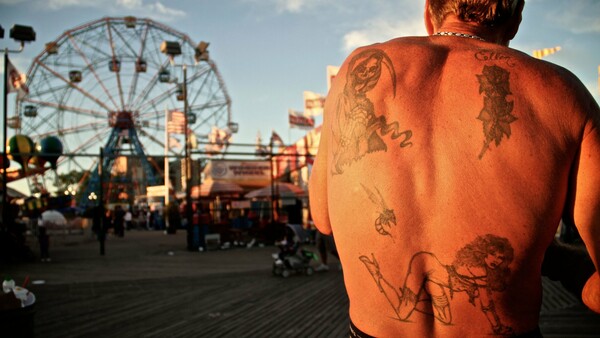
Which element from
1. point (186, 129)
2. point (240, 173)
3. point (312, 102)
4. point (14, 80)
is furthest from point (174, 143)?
point (14, 80)

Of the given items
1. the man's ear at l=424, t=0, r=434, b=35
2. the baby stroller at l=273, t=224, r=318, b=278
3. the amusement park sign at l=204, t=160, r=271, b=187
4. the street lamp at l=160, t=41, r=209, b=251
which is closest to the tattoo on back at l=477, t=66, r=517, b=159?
the man's ear at l=424, t=0, r=434, b=35

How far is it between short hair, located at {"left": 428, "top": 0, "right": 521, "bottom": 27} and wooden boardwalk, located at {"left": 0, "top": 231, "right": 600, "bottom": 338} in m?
3.53

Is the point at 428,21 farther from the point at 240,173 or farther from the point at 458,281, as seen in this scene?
the point at 240,173

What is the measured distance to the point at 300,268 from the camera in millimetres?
8062

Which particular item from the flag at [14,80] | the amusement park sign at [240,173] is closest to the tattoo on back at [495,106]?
the flag at [14,80]

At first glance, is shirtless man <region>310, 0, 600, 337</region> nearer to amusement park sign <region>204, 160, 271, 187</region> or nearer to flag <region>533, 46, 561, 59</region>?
flag <region>533, 46, 561, 59</region>

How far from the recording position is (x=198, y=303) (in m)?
5.80

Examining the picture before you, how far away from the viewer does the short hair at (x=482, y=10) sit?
124cm

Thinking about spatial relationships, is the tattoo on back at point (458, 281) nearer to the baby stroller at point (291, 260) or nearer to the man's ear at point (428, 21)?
the man's ear at point (428, 21)

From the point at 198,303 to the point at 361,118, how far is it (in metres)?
5.12

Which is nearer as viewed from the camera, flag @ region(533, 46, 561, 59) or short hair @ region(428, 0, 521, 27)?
short hair @ region(428, 0, 521, 27)

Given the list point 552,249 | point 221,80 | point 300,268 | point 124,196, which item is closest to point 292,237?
point 300,268

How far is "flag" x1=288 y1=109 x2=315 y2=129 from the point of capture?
24172 mm

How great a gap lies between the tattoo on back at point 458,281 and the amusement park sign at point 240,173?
2233 centimetres
